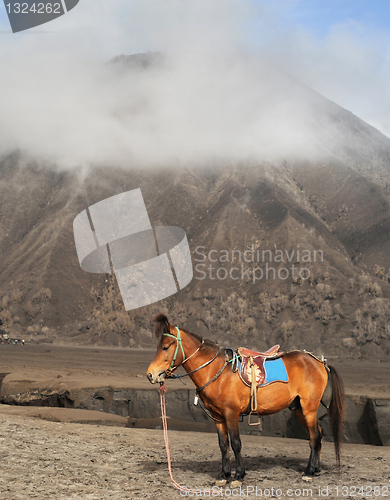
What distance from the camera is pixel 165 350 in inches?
229

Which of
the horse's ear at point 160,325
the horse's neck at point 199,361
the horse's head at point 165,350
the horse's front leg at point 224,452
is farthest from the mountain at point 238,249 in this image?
the horse's ear at point 160,325

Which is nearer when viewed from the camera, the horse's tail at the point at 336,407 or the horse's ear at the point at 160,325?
the horse's ear at the point at 160,325

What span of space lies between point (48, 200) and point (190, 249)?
3059cm

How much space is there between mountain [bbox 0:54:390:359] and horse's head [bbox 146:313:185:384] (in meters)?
30.7

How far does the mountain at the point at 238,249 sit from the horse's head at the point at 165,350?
3067 cm

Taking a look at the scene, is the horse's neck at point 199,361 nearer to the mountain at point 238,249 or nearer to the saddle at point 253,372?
the saddle at point 253,372

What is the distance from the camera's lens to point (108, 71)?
12106cm

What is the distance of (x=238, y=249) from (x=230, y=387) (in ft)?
156

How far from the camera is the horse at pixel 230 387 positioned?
5773 millimetres

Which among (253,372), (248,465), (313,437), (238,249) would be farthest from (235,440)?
(238,249)

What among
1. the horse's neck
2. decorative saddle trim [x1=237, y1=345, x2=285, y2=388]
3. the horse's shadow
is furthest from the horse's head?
the horse's shadow

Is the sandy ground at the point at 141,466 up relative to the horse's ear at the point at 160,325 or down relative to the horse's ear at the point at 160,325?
down

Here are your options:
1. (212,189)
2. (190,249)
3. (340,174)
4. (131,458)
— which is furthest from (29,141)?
(131,458)

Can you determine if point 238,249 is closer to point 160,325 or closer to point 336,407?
point 336,407
